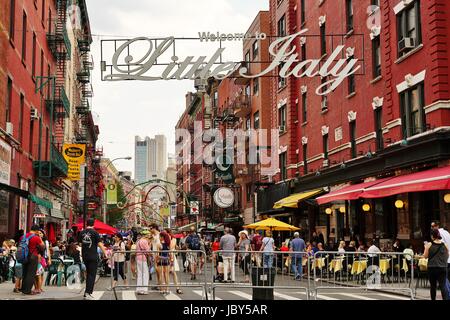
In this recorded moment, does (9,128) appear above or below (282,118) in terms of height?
below

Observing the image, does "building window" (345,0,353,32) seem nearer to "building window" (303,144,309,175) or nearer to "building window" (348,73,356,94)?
"building window" (348,73,356,94)

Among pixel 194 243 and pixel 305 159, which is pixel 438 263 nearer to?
pixel 194 243

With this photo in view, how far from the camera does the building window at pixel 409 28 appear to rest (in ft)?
80.9

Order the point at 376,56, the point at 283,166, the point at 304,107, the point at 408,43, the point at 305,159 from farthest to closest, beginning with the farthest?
1. the point at 283,166
2. the point at 304,107
3. the point at 305,159
4. the point at 376,56
5. the point at 408,43

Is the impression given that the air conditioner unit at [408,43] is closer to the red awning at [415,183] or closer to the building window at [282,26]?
the red awning at [415,183]

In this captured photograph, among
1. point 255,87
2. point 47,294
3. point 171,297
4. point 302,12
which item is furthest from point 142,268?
point 255,87

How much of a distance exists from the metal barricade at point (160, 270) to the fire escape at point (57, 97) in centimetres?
1960

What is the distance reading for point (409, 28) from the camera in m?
25.7

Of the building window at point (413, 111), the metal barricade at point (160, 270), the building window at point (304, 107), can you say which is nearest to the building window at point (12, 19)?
the metal barricade at point (160, 270)

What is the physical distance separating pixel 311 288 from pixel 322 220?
2129cm

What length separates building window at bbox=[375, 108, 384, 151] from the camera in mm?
28094

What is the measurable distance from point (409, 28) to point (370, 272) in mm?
13731

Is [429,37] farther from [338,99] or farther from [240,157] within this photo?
[240,157]

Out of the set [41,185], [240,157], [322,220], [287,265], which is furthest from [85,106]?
[287,265]
